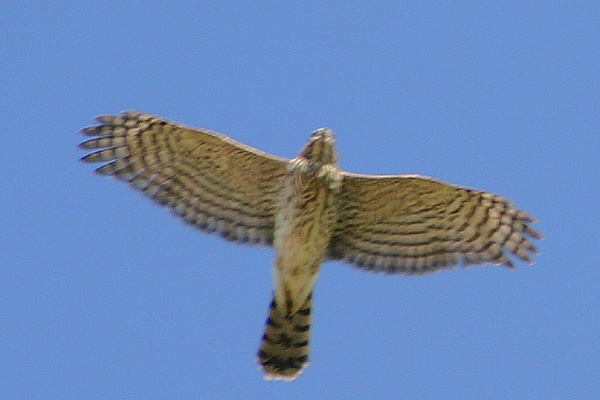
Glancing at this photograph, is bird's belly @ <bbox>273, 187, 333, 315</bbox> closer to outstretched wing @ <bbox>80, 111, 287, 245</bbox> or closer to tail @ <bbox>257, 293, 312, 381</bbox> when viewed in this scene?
tail @ <bbox>257, 293, 312, 381</bbox>

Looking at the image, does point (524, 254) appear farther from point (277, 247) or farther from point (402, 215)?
point (277, 247)

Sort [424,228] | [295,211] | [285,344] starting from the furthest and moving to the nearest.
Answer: [424,228]
[285,344]
[295,211]

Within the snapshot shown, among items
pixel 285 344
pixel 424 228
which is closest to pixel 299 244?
pixel 285 344

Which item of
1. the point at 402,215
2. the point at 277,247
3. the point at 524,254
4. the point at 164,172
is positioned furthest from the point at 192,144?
the point at 524,254

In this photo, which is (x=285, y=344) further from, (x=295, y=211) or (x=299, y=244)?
(x=295, y=211)

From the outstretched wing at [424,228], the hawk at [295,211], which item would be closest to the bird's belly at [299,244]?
the hawk at [295,211]

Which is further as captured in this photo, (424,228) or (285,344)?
(424,228)
